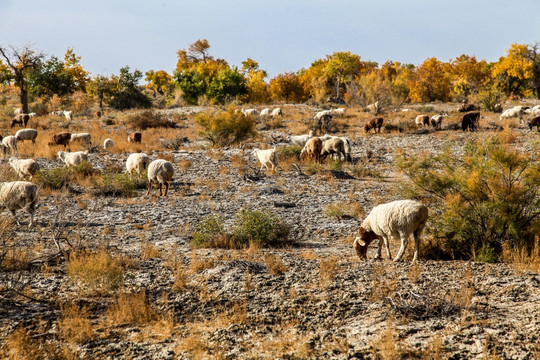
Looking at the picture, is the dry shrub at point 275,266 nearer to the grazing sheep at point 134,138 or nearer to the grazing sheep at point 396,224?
the grazing sheep at point 396,224

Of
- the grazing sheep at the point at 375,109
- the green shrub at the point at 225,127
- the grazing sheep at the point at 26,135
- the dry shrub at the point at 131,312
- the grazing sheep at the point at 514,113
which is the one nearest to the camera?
the dry shrub at the point at 131,312

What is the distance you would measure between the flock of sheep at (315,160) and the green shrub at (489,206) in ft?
3.00

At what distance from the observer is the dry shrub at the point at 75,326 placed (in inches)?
197

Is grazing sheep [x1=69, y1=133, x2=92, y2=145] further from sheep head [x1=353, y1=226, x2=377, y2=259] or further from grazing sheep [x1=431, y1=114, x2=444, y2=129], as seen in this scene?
grazing sheep [x1=431, y1=114, x2=444, y2=129]

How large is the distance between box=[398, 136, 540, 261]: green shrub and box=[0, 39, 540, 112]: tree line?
31256mm

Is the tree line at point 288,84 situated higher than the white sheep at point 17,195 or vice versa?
the tree line at point 288,84

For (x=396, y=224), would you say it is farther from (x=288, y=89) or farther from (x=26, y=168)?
(x=288, y=89)

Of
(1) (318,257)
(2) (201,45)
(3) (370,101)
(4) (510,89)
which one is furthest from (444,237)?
(2) (201,45)

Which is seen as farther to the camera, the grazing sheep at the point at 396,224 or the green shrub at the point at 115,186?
the green shrub at the point at 115,186

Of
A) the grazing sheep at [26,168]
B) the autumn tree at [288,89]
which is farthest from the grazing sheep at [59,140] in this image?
the autumn tree at [288,89]

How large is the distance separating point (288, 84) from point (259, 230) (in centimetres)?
4637

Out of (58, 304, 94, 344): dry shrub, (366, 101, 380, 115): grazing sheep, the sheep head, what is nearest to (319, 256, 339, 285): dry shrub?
the sheep head

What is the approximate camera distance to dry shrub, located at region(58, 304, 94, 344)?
16.4 ft

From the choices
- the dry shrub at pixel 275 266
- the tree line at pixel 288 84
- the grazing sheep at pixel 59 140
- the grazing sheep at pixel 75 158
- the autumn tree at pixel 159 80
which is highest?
the autumn tree at pixel 159 80
